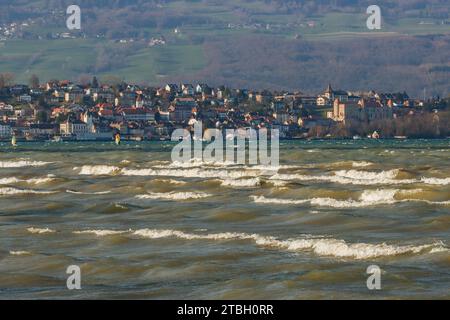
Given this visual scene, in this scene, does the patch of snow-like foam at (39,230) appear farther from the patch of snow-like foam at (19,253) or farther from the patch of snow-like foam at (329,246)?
the patch of snow-like foam at (19,253)

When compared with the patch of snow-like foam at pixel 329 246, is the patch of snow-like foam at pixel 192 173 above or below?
below

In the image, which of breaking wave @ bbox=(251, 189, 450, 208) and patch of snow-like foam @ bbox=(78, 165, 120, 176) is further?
patch of snow-like foam @ bbox=(78, 165, 120, 176)

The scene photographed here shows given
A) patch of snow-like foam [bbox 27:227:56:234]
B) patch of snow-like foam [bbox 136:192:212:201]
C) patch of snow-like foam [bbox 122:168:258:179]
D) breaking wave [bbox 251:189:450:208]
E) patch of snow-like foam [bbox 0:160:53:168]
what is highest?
patch of snow-like foam [bbox 27:227:56:234]

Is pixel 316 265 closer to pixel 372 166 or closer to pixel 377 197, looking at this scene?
pixel 377 197

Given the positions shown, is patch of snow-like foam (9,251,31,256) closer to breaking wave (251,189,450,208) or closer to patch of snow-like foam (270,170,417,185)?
breaking wave (251,189,450,208)

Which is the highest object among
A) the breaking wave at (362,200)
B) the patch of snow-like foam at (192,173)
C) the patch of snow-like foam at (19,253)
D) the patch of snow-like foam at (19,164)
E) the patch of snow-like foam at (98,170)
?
the patch of snow-like foam at (19,253)

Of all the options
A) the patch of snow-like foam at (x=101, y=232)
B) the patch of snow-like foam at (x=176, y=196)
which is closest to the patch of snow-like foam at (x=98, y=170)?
the patch of snow-like foam at (x=176, y=196)

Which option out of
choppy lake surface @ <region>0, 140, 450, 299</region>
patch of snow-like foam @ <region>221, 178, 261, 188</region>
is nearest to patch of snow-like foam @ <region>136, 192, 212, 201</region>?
choppy lake surface @ <region>0, 140, 450, 299</region>

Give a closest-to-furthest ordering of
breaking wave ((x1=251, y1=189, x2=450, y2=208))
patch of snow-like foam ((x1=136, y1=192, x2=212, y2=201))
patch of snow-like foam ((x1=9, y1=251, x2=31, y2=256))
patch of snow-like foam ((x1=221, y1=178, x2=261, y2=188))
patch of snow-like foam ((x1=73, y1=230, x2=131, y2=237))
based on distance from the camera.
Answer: patch of snow-like foam ((x1=9, y1=251, x2=31, y2=256)) < patch of snow-like foam ((x1=73, y1=230, x2=131, y2=237)) < breaking wave ((x1=251, y1=189, x2=450, y2=208)) < patch of snow-like foam ((x1=136, y1=192, x2=212, y2=201)) < patch of snow-like foam ((x1=221, y1=178, x2=261, y2=188))
